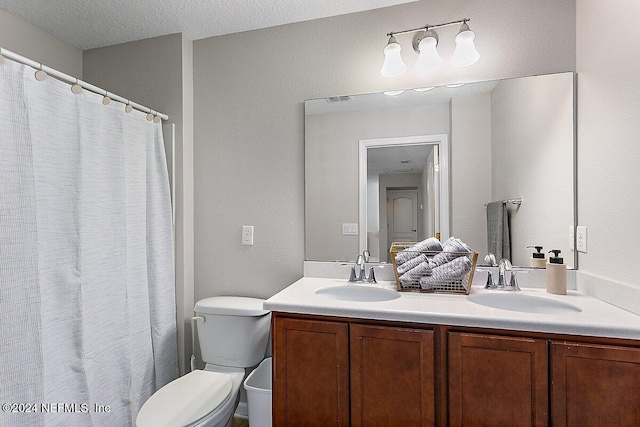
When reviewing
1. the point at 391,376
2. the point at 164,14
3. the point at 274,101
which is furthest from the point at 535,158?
the point at 164,14

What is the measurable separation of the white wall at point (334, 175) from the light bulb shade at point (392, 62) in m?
0.20

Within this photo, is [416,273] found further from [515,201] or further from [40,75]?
[40,75]

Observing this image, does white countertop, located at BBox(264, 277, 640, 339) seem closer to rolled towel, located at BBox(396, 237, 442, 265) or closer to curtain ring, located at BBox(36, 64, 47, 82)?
rolled towel, located at BBox(396, 237, 442, 265)

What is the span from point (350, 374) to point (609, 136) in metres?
1.42

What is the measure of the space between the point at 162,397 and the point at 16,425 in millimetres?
501

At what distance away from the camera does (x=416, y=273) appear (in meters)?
1.57

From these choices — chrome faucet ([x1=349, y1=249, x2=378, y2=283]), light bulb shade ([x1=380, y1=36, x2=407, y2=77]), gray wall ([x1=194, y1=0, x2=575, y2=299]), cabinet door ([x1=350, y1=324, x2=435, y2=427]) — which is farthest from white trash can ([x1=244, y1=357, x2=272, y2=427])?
light bulb shade ([x1=380, y1=36, x2=407, y2=77])

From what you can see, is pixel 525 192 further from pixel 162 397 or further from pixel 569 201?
pixel 162 397

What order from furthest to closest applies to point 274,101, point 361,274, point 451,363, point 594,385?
point 274,101 → point 361,274 → point 451,363 → point 594,385

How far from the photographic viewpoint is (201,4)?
175cm

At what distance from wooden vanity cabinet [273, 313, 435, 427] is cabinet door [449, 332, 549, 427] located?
3.6 inches

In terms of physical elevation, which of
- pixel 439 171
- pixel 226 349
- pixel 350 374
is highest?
pixel 439 171

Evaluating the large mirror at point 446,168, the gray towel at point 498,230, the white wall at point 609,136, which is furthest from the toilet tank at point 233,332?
the white wall at point 609,136

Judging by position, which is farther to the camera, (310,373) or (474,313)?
(310,373)
